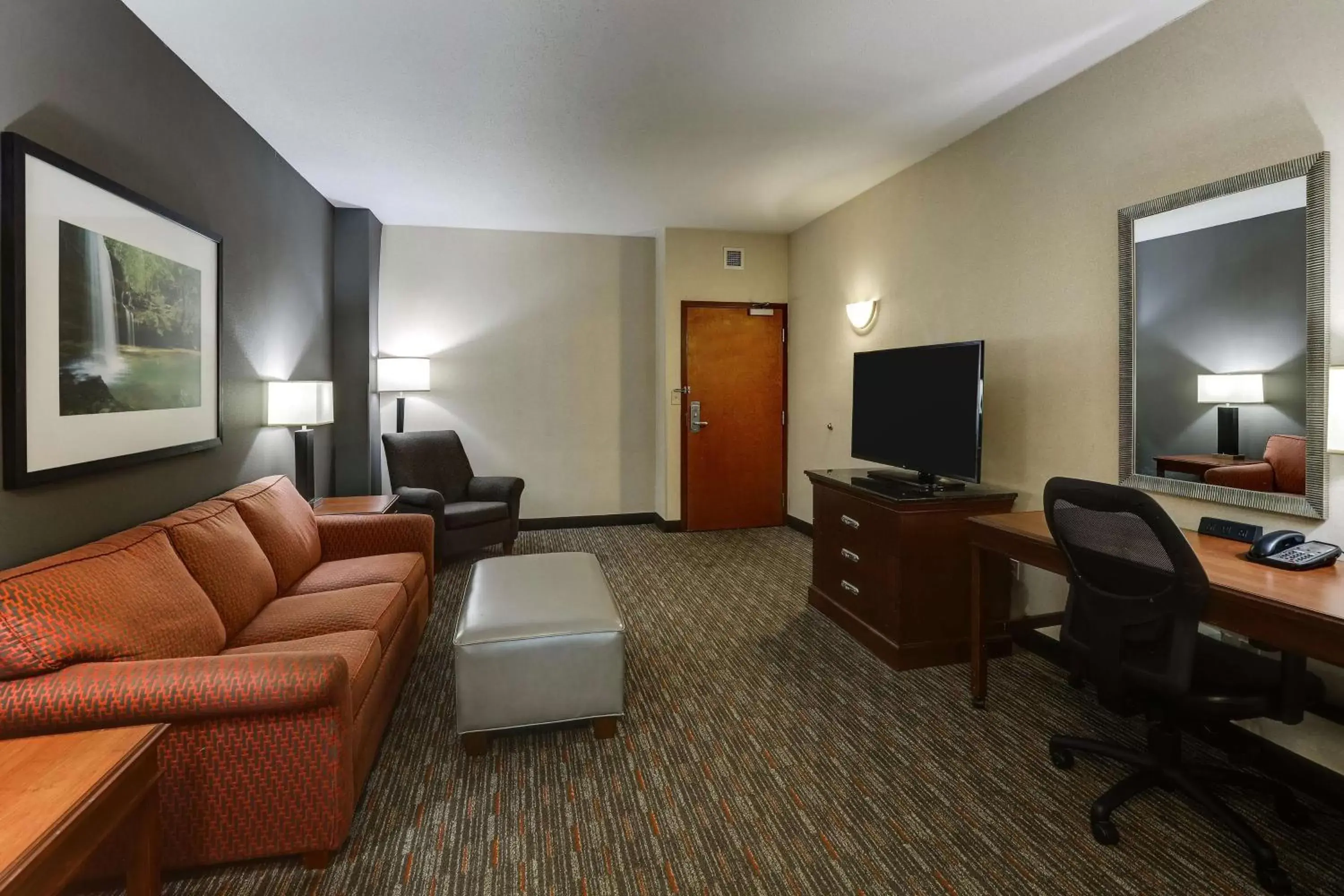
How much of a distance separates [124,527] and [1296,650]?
337 cm

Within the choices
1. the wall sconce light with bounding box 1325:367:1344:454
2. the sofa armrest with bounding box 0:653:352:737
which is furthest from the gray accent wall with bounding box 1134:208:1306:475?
the sofa armrest with bounding box 0:653:352:737

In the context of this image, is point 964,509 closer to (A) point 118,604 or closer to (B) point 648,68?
(B) point 648,68

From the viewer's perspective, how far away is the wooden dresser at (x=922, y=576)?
2672mm

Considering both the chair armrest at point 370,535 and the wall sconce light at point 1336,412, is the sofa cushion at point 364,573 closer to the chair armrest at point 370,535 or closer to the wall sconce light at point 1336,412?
the chair armrest at point 370,535

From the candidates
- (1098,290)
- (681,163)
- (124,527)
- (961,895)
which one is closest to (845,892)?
(961,895)

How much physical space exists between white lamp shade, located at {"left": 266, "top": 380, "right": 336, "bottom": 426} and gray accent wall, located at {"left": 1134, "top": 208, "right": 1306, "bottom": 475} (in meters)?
3.81

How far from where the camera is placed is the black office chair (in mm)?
1546

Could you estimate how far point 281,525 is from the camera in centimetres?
266

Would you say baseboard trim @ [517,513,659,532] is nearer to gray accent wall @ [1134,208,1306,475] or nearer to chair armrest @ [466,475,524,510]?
chair armrest @ [466,475,524,510]

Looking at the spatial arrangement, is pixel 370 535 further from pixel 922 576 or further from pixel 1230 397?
pixel 1230 397

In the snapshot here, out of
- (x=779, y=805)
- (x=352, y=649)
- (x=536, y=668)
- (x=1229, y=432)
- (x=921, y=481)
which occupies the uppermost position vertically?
(x=1229, y=432)

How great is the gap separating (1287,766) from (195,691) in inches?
119

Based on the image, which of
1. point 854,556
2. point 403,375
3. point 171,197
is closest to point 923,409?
point 854,556

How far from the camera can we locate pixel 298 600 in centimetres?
232
